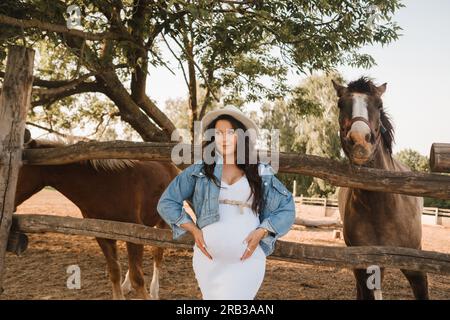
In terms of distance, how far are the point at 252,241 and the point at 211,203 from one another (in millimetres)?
299

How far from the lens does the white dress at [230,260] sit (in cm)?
201

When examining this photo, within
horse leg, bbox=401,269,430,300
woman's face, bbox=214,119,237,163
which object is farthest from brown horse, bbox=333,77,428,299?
woman's face, bbox=214,119,237,163

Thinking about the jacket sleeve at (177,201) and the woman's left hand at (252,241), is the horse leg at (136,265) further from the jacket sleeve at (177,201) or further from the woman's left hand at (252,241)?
the woman's left hand at (252,241)

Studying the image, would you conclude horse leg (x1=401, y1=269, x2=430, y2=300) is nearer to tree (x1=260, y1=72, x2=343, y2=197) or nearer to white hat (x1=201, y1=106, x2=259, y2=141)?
white hat (x1=201, y1=106, x2=259, y2=141)

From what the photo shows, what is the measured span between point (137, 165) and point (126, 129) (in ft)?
43.9

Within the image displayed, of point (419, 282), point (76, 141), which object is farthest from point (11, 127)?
point (419, 282)

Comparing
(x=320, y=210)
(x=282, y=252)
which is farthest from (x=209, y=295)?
(x=320, y=210)

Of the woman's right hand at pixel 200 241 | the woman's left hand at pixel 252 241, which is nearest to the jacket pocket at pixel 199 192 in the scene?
the woman's right hand at pixel 200 241

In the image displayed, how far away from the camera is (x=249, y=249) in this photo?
1.99 metres

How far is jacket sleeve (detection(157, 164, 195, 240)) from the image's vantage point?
2.12 metres

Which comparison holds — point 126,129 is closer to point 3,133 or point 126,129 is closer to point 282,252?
point 3,133

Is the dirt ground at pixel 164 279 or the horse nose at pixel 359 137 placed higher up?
the horse nose at pixel 359 137

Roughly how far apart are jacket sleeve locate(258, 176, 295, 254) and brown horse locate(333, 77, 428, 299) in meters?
0.92

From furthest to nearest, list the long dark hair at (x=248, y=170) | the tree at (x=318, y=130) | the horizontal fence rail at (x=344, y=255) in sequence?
the tree at (x=318, y=130), the horizontal fence rail at (x=344, y=255), the long dark hair at (x=248, y=170)
